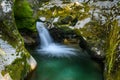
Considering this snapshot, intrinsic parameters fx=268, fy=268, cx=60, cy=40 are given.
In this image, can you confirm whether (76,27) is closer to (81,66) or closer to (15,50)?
(81,66)

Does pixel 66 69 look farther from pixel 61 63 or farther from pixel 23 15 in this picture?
pixel 23 15

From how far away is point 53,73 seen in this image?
11.4 m

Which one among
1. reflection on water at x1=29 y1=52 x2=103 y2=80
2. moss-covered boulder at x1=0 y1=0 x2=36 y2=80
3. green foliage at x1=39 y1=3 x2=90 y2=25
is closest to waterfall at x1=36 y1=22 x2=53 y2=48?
green foliage at x1=39 y1=3 x2=90 y2=25

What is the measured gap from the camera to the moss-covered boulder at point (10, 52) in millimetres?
9320

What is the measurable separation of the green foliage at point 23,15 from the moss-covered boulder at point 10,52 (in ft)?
9.88

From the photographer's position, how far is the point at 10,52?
10039 mm

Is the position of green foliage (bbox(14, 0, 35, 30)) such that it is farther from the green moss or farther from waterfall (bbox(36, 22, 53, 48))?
the green moss

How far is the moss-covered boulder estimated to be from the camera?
9320 mm

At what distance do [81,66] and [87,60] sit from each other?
30.0 inches

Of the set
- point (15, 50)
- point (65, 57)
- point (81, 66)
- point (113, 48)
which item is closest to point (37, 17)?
point (65, 57)

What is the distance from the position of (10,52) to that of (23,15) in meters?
5.01

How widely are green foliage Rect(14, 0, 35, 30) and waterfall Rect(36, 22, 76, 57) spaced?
976 millimetres

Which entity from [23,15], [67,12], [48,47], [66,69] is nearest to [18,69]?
[66,69]

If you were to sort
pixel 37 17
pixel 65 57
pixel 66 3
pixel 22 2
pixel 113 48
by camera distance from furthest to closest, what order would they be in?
pixel 66 3, pixel 37 17, pixel 22 2, pixel 65 57, pixel 113 48
